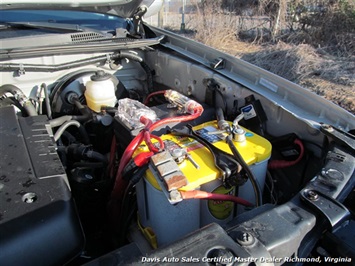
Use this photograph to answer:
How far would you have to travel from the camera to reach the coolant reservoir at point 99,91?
1.80 metres

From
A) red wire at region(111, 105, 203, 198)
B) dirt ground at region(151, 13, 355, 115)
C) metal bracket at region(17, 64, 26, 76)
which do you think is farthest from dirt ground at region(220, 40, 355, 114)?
metal bracket at region(17, 64, 26, 76)

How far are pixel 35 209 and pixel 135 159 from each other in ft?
1.21

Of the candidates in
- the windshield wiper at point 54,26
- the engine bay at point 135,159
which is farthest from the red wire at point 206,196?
the windshield wiper at point 54,26

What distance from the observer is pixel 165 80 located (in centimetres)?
219

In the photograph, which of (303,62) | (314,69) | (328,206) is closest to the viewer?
(328,206)

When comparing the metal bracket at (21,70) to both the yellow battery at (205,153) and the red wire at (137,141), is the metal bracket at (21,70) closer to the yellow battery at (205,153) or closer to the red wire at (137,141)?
the red wire at (137,141)

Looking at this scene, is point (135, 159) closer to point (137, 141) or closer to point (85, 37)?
point (137, 141)

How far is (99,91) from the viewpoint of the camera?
1.80m

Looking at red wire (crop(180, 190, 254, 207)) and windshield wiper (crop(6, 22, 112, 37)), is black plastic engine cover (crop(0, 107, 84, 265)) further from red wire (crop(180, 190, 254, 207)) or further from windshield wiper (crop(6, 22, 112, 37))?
windshield wiper (crop(6, 22, 112, 37))

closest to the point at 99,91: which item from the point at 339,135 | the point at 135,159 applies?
the point at 135,159

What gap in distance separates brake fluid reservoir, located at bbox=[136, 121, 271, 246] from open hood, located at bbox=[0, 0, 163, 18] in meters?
1.23

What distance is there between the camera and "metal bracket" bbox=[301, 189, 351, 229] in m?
0.84

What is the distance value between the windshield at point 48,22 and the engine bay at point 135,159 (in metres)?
0.21

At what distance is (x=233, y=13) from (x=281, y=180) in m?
8.32
